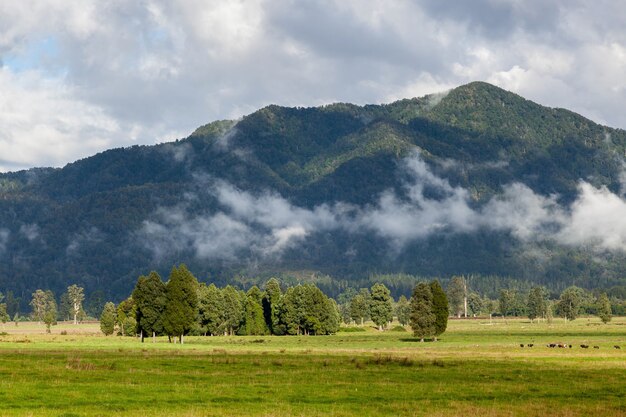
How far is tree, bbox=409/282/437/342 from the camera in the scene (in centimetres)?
14938

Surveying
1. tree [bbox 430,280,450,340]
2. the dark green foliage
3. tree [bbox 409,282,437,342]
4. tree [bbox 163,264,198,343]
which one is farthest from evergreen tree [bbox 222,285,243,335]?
tree [bbox 430,280,450,340]

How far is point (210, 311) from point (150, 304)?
3433 centimetres

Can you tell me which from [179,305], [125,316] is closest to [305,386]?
[179,305]

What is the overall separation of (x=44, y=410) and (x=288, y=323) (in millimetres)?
142676

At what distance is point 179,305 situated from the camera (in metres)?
143

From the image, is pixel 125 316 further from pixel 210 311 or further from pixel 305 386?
pixel 305 386

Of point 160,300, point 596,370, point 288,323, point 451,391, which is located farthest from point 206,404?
point 288,323

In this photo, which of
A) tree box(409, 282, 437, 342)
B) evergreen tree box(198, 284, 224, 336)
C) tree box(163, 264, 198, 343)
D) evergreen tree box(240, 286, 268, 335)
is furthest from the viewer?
evergreen tree box(240, 286, 268, 335)

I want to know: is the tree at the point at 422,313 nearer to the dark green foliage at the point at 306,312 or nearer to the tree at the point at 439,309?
the tree at the point at 439,309

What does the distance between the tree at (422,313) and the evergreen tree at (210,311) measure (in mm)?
48234

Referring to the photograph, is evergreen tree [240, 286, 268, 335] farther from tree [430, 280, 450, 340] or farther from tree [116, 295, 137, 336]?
tree [430, 280, 450, 340]

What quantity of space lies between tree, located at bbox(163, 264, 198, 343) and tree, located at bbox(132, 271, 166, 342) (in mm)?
2456

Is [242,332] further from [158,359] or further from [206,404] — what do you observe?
[206,404]

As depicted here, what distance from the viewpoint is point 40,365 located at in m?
71.5
